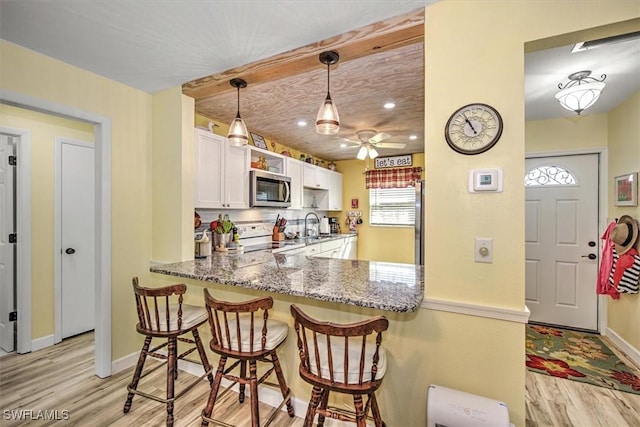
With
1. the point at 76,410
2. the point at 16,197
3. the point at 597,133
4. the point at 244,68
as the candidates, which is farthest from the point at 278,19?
the point at 597,133

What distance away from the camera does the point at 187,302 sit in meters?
2.42

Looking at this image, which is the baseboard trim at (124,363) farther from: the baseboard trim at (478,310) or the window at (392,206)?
the window at (392,206)

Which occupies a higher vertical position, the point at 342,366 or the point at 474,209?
the point at 474,209

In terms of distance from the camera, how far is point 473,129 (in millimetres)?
1398

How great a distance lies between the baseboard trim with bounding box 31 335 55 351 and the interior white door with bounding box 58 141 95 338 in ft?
0.37

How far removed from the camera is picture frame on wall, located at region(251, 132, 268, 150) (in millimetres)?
3765

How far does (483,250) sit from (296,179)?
322 cm

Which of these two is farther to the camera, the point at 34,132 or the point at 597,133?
the point at 597,133

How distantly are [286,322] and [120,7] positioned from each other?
2.06m

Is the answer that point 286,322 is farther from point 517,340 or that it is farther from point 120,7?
point 120,7

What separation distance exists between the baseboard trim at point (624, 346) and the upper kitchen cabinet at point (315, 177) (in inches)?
158

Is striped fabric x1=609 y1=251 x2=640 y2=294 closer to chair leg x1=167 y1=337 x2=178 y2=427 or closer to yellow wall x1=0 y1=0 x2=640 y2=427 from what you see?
yellow wall x1=0 y1=0 x2=640 y2=427

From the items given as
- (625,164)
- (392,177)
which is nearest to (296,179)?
(392,177)

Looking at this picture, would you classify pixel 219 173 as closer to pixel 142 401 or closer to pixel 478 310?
pixel 142 401
